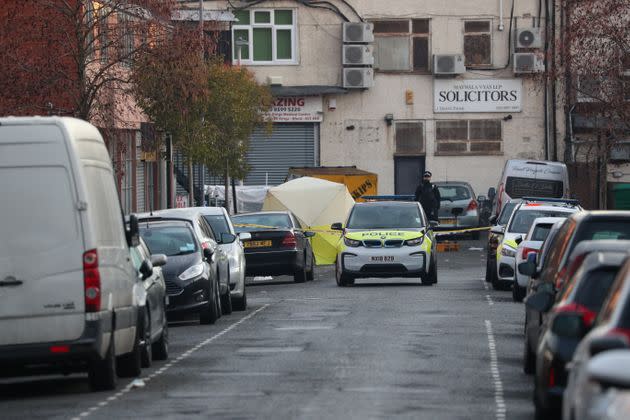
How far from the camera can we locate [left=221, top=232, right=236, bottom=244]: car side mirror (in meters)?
27.6

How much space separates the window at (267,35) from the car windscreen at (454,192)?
388 inches

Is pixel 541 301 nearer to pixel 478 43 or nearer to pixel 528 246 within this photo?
pixel 528 246

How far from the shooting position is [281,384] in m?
15.6

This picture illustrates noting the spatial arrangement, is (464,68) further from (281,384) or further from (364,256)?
(281,384)

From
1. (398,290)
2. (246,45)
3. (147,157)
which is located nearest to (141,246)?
(398,290)

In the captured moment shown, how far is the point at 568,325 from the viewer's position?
1033 centimetres

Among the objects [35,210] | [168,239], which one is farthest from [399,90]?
[35,210]

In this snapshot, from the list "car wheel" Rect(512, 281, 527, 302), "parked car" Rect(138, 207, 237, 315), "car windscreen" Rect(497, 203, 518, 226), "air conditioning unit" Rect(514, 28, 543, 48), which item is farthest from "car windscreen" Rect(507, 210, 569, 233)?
"air conditioning unit" Rect(514, 28, 543, 48)

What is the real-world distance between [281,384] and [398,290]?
16.8 metres

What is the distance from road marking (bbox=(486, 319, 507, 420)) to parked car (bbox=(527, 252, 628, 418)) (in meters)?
1.49

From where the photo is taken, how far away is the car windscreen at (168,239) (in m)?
24.4

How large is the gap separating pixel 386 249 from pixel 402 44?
1208 inches

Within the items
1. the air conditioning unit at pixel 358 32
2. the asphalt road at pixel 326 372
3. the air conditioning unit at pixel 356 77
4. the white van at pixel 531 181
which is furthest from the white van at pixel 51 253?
the air conditioning unit at pixel 356 77

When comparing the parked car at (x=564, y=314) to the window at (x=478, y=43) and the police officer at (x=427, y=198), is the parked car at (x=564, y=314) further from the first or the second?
the window at (x=478, y=43)
